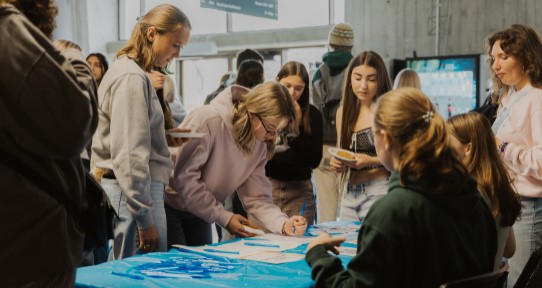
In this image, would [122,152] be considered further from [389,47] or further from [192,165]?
[389,47]

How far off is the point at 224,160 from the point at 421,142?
5.57 ft

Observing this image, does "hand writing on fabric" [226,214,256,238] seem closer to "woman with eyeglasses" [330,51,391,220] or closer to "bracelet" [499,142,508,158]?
"woman with eyeglasses" [330,51,391,220]

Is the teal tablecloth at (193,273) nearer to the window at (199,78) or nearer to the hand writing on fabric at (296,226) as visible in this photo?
the hand writing on fabric at (296,226)

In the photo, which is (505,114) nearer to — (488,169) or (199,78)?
(488,169)

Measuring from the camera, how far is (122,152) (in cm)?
288

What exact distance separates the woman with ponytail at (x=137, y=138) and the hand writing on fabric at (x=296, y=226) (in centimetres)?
62

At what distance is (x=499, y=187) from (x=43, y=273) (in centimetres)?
166

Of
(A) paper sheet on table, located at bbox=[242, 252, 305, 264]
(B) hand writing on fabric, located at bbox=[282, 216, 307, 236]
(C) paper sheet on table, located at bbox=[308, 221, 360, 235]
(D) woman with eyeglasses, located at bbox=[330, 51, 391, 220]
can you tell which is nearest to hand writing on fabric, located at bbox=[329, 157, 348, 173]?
(D) woman with eyeglasses, located at bbox=[330, 51, 391, 220]

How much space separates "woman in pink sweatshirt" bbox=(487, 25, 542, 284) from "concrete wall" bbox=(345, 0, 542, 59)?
509 cm

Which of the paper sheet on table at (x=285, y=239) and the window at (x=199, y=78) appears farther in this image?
the window at (x=199, y=78)

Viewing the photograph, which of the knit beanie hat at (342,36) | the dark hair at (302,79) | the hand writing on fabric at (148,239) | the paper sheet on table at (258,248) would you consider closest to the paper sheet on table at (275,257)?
the paper sheet on table at (258,248)

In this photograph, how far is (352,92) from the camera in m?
4.34

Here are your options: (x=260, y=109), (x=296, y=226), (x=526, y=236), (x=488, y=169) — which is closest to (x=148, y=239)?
(x=296, y=226)

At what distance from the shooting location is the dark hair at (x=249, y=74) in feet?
16.0
